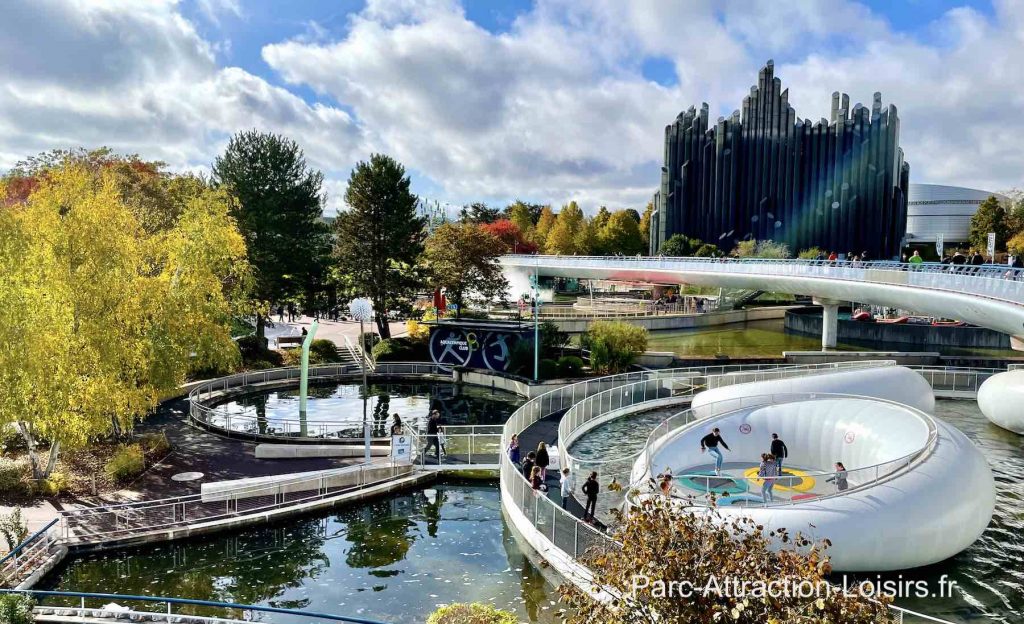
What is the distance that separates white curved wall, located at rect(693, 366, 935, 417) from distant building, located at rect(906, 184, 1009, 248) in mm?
111287

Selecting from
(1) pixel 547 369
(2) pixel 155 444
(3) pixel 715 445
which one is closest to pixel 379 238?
(1) pixel 547 369

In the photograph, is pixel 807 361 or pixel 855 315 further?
pixel 855 315

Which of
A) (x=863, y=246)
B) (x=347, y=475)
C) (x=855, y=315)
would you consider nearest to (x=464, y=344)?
(x=347, y=475)

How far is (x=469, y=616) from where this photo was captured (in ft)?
38.0

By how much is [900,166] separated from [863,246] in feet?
50.1

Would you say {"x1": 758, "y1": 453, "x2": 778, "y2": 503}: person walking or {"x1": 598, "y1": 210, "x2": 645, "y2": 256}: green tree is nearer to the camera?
{"x1": 758, "y1": 453, "x2": 778, "y2": 503}: person walking

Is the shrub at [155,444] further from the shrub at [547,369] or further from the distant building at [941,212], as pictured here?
the distant building at [941,212]

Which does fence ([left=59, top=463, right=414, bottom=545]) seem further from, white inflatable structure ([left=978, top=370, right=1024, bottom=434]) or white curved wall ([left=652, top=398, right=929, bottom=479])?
white inflatable structure ([left=978, top=370, right=1024, bottom=434])

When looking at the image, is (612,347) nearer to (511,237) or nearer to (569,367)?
(569,367)

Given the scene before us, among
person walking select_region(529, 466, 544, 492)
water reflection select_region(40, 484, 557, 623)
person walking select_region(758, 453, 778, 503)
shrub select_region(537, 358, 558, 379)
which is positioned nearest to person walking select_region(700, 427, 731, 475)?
person walking select_region(758, 453, 778, 503)

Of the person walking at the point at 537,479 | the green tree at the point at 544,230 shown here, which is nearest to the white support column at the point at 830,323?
the person walking at the point at 537,479

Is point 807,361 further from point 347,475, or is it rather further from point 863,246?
point 863,246

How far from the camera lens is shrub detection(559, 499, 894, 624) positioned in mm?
6625

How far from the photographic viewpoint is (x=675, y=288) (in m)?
91.8
